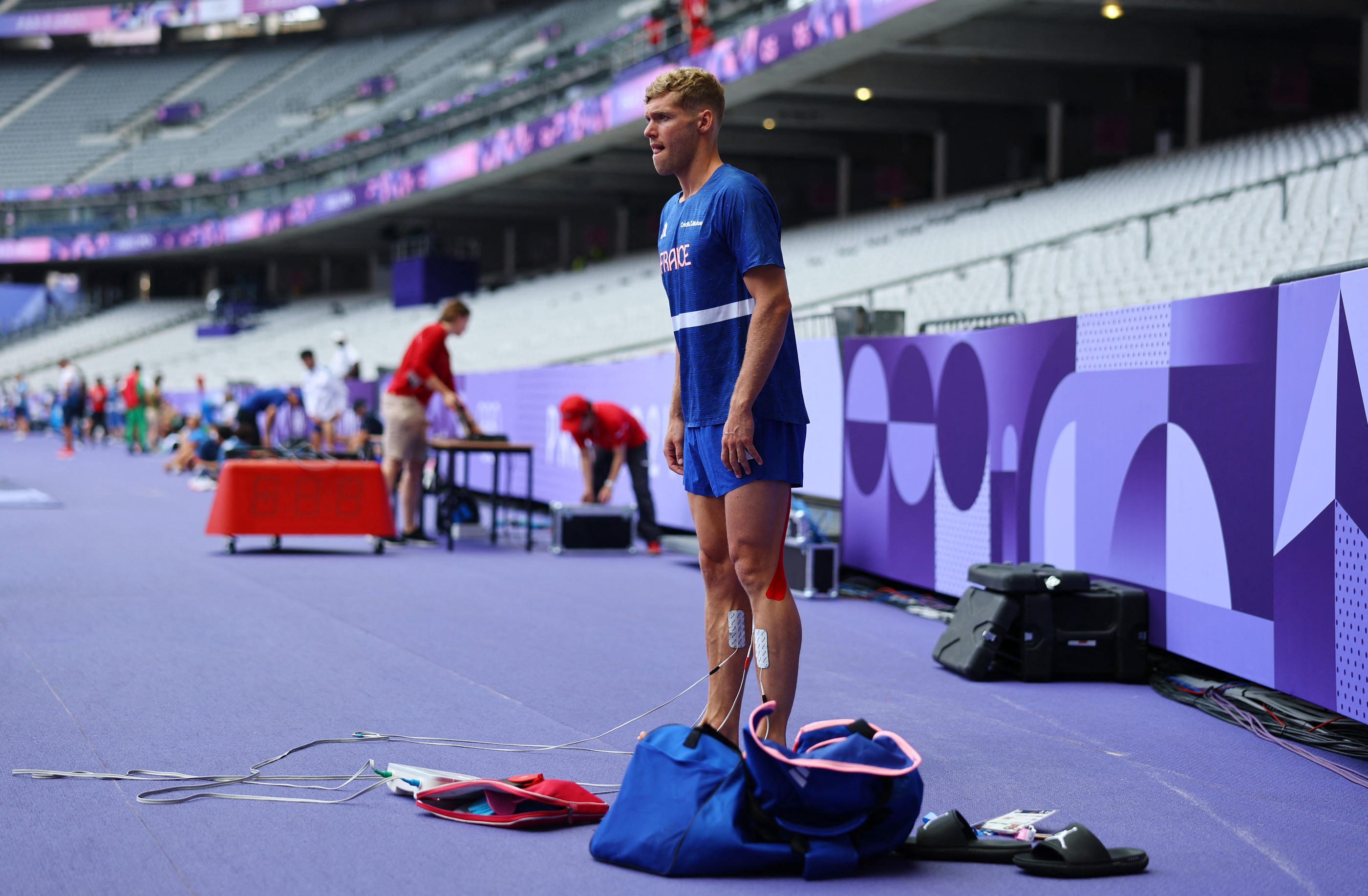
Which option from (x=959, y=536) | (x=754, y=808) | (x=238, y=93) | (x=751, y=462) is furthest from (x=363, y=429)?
(x=238, y=93)

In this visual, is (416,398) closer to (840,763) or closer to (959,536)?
(959,536)

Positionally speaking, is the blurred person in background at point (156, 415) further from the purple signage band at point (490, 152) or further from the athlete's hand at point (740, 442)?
the athlete's hand at point (740, 442)

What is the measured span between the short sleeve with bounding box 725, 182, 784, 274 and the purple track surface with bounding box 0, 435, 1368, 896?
155 cm

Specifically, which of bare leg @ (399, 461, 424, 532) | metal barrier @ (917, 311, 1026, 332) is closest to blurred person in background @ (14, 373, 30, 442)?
bare leg @ (399, 461, 424, 532)

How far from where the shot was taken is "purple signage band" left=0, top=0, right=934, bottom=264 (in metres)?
20.6

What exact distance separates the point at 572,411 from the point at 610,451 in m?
1.52

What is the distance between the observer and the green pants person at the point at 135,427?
26.4m

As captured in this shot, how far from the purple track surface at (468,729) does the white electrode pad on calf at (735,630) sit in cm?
54

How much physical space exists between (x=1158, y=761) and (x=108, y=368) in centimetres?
4659

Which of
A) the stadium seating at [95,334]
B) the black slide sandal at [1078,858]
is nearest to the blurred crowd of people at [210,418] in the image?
the black slide sandal at [1078,858]

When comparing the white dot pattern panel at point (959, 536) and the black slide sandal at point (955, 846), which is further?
the white dot pattern panel at point (959, 536)

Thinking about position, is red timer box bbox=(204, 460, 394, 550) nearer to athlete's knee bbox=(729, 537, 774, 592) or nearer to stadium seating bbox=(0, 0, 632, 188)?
athlete's knee bbox=(729, 537, 774, 592)

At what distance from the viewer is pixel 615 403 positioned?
1238 centimetres

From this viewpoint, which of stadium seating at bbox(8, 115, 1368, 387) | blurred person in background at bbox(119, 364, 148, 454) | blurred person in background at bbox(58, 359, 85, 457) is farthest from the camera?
blurred person in background at bbox(119, 364, 148, 454)
